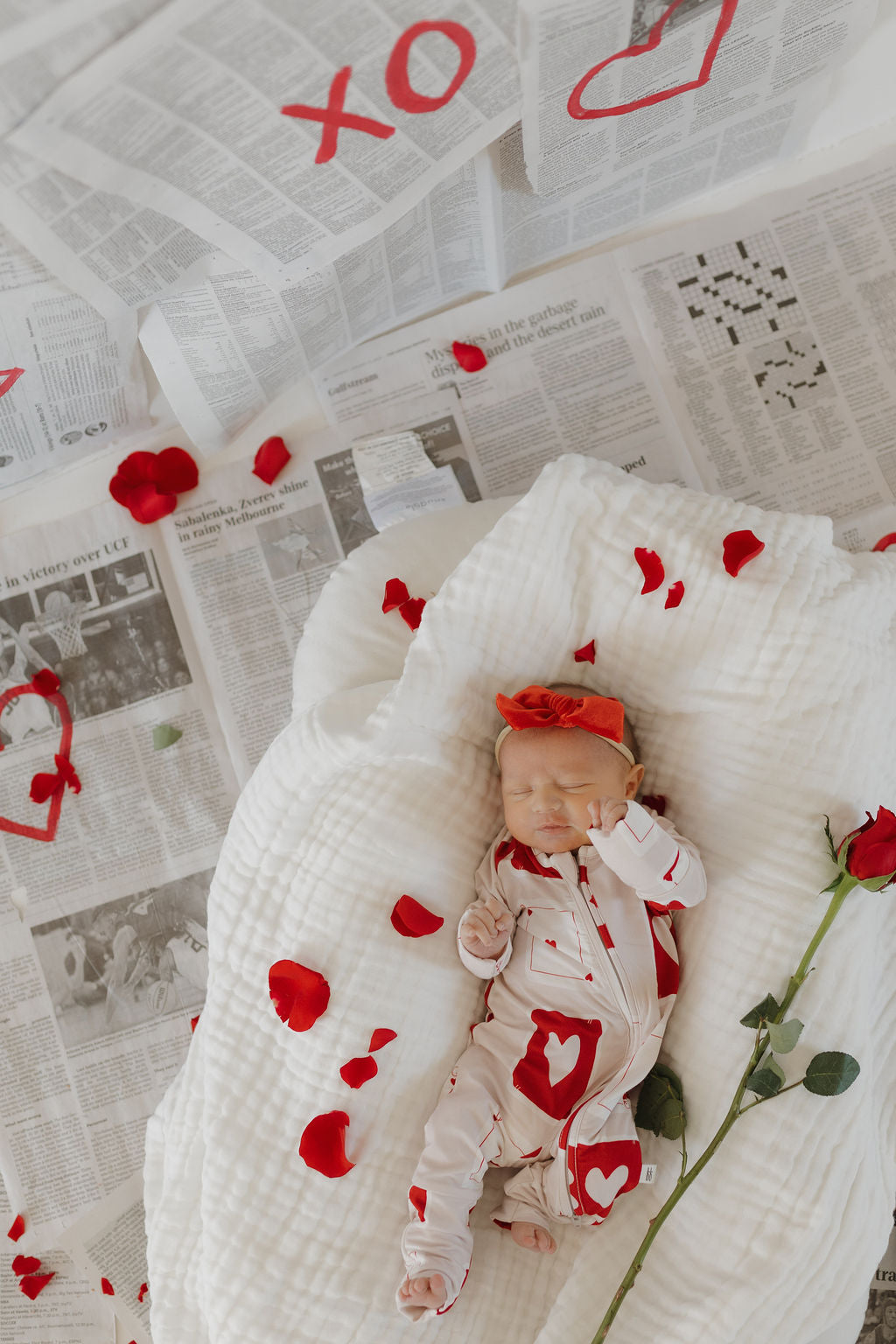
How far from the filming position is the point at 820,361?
1.16 m

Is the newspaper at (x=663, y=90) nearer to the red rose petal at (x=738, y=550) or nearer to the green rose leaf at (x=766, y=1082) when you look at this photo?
the red rose petal at (x=738, y=550)

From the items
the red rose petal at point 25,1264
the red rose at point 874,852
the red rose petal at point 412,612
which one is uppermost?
the red rose petal at point 412,612

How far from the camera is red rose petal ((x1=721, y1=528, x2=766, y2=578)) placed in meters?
0.88

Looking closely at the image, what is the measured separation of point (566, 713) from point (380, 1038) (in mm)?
365

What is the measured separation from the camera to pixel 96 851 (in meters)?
1.16

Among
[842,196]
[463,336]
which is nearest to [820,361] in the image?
[842,196]

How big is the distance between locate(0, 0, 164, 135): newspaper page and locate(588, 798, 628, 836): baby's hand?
716 millimetres

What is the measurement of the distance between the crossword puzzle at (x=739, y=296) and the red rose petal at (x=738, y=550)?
1.33 feet

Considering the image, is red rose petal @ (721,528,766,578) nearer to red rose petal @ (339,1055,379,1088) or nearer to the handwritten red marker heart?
red rose petal @ (339,1055,379,1088)

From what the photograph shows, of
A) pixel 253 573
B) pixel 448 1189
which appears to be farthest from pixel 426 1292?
pixel 253 573

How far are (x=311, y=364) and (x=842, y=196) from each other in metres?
0.71

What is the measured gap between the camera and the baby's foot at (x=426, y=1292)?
2.69 feet

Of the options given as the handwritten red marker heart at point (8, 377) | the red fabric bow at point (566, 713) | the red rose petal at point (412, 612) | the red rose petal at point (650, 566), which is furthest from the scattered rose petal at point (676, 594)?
the handwritten red marker heart at point (8, 377)

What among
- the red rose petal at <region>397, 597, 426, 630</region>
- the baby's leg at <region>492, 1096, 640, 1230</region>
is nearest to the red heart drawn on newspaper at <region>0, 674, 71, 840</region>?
the red rose petal at <region>397, 597, 426, 630</region>
